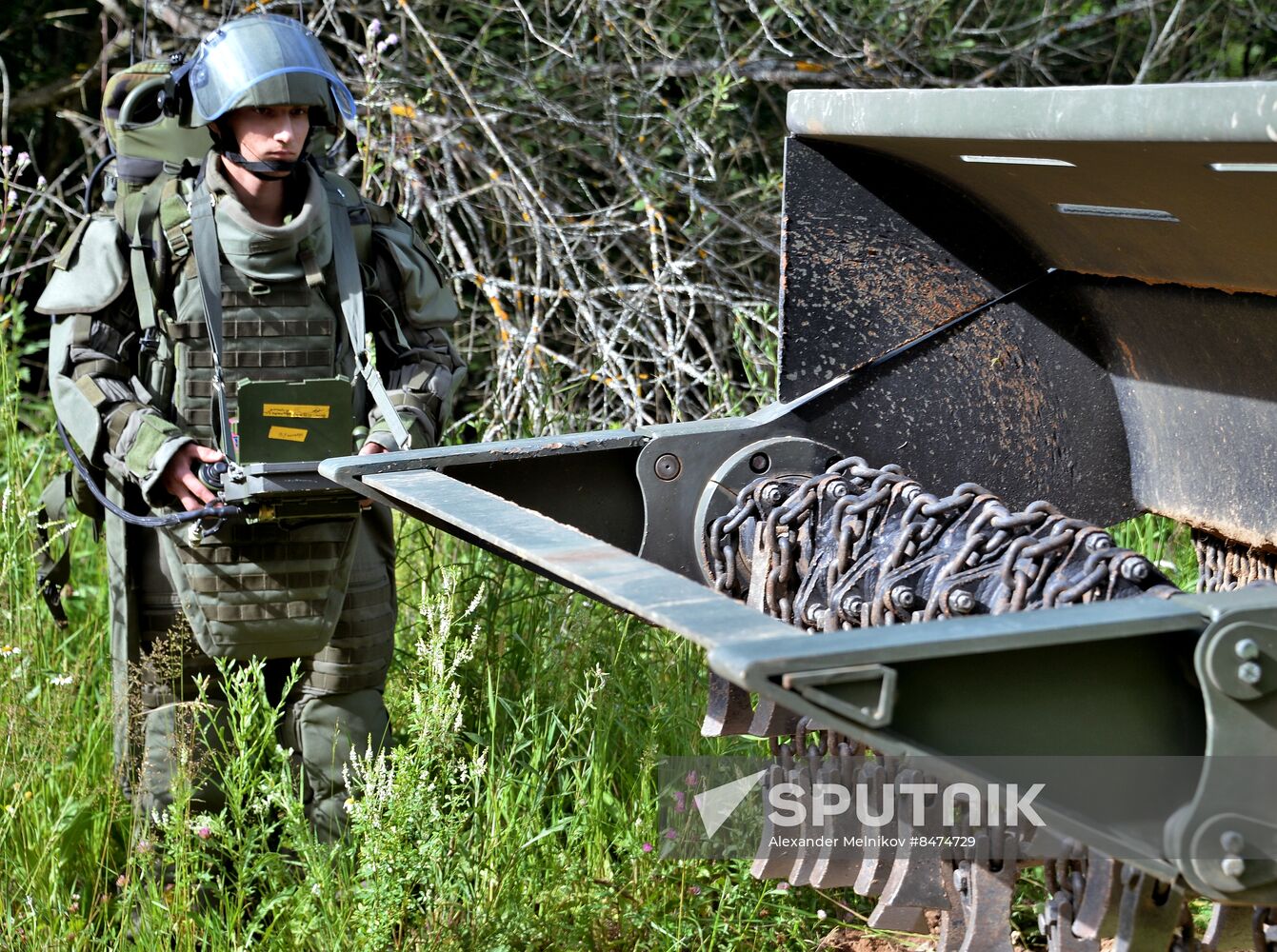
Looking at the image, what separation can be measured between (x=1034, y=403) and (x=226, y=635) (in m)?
1.80

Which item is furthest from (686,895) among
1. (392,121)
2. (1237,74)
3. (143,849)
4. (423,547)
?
(1237,74)

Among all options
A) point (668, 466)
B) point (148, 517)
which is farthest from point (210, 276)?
point (668, 466)

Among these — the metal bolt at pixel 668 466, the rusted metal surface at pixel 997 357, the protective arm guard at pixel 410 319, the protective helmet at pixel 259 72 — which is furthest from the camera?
the protective arm guard at pixel 410 319

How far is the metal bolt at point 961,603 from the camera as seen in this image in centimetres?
193

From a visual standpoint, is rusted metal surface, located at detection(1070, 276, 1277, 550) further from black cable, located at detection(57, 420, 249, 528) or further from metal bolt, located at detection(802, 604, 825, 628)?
black cable, located at detection(57, 420, 249, 528)

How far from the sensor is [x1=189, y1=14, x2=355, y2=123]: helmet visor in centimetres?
327

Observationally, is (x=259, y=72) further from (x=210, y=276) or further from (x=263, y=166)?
(x=210, y=276)

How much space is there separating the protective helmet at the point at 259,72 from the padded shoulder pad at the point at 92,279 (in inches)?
12.9

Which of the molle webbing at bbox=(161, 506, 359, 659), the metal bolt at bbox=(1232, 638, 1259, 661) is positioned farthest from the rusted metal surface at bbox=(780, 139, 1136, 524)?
the molle webbing at bbox=(161, 506, 359, 659)

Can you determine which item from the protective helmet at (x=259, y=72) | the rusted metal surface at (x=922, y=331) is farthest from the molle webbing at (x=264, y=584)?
the rusted metal surface at (x=922, y=331)

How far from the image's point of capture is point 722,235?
19.0ft

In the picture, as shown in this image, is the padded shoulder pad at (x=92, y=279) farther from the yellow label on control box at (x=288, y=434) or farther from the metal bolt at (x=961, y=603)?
the metal bolt at (x=961, y=603)

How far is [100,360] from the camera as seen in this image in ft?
11.0

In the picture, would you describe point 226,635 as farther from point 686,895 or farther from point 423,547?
point 686,895
